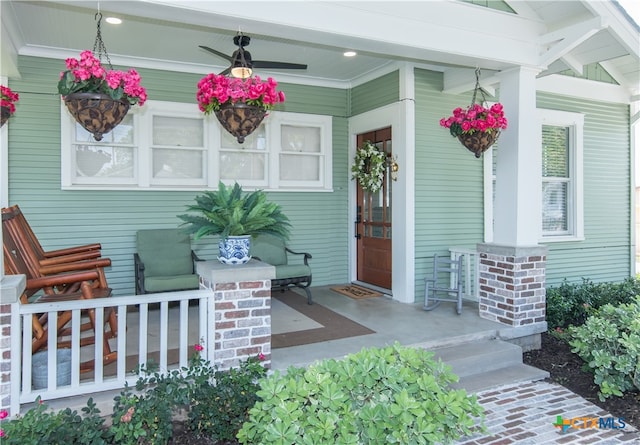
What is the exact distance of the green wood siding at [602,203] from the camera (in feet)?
23.7

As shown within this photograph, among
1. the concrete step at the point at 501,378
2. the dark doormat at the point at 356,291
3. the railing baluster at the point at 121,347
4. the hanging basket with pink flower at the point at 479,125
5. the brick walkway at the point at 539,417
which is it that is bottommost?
the brick walkway at the point at 539,417

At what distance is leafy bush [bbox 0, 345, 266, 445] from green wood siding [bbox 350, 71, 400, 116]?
3836 mm

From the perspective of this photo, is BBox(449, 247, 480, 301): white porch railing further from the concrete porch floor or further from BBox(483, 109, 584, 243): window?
BBox(483, 109, 584, 243): window

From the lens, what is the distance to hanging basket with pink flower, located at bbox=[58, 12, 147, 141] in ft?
9.83

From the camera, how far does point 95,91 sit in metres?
3.08

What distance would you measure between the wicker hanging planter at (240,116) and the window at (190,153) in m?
2.28

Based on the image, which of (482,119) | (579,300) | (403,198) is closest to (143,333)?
(482,119)

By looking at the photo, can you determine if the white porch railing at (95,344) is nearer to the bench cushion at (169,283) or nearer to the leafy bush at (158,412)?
the leafy bush at (158,412)

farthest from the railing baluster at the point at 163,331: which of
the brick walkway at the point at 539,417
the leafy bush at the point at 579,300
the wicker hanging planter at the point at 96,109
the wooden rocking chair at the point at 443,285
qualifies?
the leafy bush at the point at 579,300

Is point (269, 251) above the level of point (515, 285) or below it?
above

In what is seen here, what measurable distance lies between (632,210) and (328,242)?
16.7 ft

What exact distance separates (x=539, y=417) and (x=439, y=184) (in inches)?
130

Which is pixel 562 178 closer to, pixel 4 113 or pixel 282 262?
pixel 282 262

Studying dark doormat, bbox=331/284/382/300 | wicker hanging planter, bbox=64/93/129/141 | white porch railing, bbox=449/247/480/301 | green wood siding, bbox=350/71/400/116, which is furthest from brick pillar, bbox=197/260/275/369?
green wood siding, bbox=350/71/400/116
